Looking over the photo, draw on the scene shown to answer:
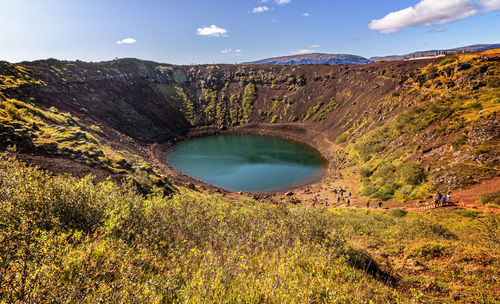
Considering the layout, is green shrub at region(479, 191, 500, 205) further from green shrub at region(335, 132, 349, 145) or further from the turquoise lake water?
green shrub at region(335, 132, 349, 145)

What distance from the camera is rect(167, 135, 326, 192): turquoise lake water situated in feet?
190

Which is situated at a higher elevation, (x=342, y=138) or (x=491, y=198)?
(x=342, y=138)

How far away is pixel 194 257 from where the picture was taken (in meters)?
8.29

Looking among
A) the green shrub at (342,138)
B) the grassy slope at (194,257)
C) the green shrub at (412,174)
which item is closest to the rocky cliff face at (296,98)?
the green shrub at (342,138)

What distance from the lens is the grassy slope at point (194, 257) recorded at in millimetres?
5742

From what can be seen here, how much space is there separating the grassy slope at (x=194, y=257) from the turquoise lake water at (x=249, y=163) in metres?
41.5

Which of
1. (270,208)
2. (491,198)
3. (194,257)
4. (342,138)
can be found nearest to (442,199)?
(491,198)

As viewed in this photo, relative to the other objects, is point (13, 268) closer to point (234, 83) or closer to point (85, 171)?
point (85, 171)

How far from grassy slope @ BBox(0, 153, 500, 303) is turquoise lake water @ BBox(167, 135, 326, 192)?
136ft

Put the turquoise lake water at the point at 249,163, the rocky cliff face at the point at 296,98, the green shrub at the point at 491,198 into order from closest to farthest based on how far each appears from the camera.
A: 1. the green shrub at the point at 491,198
2. the rocky cliff face at the point at 296,98
3. the turquoise lake water at the point at 249,163

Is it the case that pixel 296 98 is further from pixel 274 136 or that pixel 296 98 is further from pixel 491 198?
pixel 491 198

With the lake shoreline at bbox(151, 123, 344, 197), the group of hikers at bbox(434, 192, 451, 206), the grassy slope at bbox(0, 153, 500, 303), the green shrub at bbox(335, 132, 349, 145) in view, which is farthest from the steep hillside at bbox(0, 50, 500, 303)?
the group of hikers at bbox(434, 192, 451, 206)

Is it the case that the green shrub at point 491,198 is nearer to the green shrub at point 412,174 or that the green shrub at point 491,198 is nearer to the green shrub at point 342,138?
the green shrub at point 412,174

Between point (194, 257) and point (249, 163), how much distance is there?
6487 centimetres
